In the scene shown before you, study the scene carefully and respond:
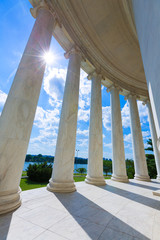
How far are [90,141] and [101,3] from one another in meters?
198

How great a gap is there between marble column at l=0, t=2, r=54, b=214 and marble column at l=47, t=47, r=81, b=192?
39160 millimetres

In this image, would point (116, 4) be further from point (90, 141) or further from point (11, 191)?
point (11, 191)

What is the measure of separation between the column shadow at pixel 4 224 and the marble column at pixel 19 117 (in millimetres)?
3137

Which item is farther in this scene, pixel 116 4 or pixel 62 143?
pixel 116 4

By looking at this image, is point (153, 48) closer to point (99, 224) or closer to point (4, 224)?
point (99, 224)

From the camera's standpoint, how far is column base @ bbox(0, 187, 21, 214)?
53562mm

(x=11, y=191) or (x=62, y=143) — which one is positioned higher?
(x=62, y=143)

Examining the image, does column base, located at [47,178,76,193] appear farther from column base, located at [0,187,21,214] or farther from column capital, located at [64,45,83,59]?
column capital, located at [64,45,83,59]

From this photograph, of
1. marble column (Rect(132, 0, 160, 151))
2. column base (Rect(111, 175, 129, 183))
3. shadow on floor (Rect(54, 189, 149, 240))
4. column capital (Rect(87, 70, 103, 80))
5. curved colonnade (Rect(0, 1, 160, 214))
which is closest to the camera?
shadow on floor (Rect(54, 189, 149, 240))

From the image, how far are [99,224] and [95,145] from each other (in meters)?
98.6

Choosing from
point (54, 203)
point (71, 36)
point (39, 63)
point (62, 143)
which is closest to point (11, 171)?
point (54, 203)

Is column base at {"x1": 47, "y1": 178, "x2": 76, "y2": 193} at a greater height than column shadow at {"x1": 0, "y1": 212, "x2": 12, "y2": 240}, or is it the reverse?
column base at {"x1": 47, "y1": 178, "x2": 76, "y2": 193}

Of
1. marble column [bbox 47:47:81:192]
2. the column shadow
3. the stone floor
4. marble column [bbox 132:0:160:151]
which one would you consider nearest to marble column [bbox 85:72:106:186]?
marble column [bbox 47:47:81:192]

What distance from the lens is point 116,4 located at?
173000 mm
